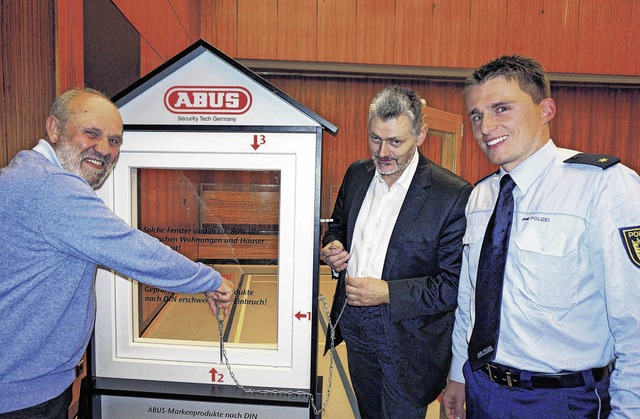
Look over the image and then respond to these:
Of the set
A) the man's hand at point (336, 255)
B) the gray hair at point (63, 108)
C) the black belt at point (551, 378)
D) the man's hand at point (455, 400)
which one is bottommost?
the man's hand at point (455, 400)

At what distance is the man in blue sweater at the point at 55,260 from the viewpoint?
115 cm

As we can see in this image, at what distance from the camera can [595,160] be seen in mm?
1178

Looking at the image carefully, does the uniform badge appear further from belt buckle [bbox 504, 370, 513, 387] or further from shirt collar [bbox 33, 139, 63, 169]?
shirt collar [bbox 33, 139, 63, 169]

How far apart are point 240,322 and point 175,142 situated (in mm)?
808

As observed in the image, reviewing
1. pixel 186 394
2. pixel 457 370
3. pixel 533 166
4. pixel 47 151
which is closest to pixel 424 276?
pixel 457 370

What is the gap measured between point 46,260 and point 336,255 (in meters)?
1.08

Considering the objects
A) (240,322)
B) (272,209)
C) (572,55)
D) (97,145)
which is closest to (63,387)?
(240,322)

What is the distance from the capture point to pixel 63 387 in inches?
51.8

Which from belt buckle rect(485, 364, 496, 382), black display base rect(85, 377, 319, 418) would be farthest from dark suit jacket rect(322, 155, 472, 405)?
black display base rect(85, 377, 319, 418)

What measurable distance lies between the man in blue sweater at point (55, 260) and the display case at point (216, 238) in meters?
0.29

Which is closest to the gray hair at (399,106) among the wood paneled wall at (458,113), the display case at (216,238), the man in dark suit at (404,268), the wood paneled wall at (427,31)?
the man in dark suit at (404,268)

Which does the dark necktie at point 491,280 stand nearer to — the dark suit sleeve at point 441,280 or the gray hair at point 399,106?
the dark suit sleeve at point 441,280

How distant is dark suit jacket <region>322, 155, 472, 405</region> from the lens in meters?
1.60

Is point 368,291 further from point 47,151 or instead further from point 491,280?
point 47,151
